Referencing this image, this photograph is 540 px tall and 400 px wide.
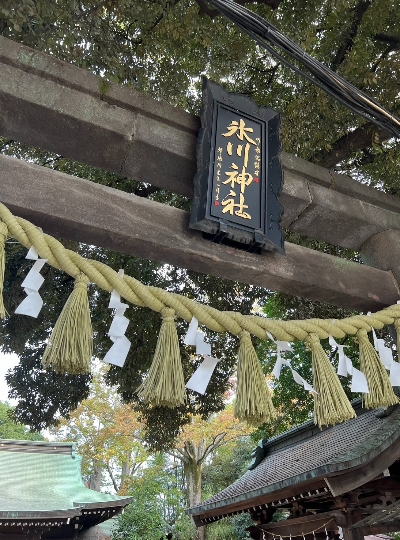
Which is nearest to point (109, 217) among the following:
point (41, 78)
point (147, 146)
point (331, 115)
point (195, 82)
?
point (147, 146)

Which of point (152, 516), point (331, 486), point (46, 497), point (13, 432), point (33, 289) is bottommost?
point (152, 516)

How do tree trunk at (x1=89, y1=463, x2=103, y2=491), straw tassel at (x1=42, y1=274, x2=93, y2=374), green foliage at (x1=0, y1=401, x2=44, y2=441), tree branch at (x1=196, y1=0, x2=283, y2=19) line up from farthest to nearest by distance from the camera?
green foliage at (x1=0, y1=401, x2=44, y2=441)
tree trunk at (x1=89, y1=463, x2=103, y2=491)
tree branch at (x1=196, y1=0, x2=283, y2=19)
straw tassel at (x1=42, y1=274, x2=93, y2=374)

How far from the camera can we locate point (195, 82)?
192 inches

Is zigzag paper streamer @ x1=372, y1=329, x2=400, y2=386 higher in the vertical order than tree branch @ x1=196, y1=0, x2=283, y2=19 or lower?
lower

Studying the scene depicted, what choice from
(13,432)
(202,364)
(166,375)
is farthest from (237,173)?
(13,432)

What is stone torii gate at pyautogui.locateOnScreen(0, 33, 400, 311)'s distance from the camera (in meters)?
1.57

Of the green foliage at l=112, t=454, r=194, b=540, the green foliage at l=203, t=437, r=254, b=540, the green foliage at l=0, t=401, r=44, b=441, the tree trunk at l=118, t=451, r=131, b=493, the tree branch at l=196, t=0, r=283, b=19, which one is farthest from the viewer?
the green foliage at l=0, t=401, r=44, b=441

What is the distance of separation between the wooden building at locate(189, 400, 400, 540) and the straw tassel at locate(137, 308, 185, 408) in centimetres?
253

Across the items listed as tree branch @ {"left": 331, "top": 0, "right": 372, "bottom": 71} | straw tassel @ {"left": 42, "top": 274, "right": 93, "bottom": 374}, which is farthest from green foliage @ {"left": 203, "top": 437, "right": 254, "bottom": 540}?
straw tassel @ {"left": 42, "top": 274, "right": 93, "bottom": 374}

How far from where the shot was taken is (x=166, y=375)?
135cm

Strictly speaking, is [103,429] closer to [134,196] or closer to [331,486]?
[331,486]

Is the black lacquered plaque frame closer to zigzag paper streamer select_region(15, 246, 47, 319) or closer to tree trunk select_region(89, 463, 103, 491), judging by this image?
zigzag paper streamer select_region(15, 246, 47, 319)

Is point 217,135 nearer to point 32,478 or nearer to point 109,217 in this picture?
point 109,217

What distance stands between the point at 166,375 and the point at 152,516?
422 inches
